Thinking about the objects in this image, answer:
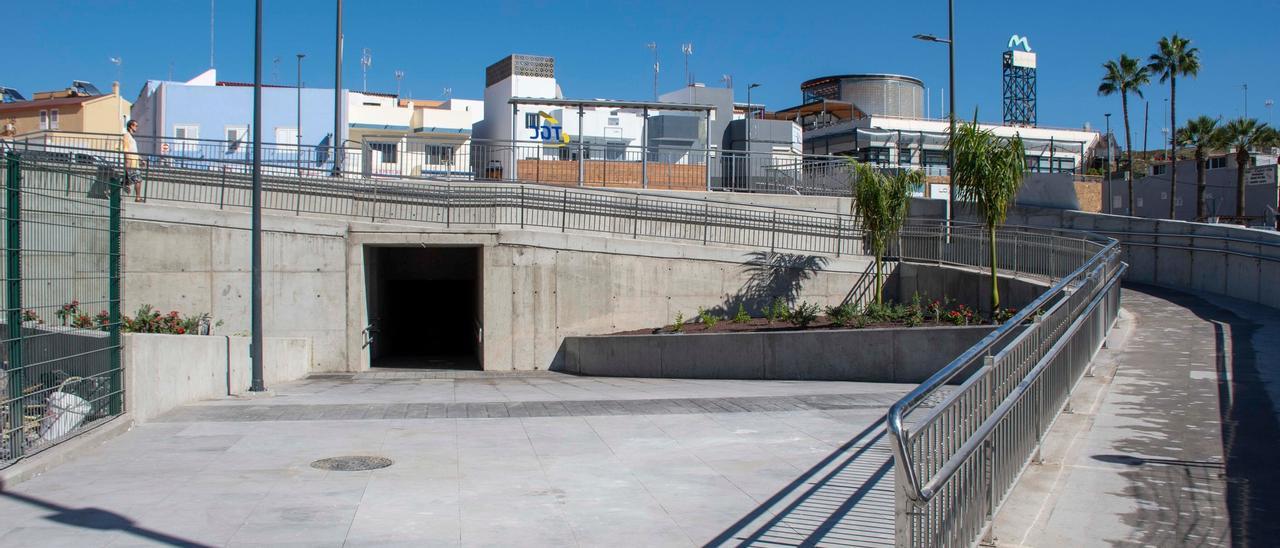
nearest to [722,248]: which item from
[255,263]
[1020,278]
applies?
[1020,278]

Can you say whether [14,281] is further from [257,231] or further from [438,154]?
[438,154]

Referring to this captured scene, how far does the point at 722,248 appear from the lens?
23.6 m

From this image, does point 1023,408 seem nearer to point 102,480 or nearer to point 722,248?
point 102,480

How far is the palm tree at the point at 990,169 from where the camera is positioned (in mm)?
19078

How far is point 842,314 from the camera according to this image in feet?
68.1

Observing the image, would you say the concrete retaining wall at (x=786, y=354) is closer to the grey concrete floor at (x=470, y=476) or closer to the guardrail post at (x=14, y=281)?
the grey concrete floor at (x=470, y=476)

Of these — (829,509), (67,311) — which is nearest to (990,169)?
(829,509)

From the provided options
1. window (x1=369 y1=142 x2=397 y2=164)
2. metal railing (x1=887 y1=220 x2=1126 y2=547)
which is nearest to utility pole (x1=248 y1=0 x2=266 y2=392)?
metal railing (x1=887 y1=220 x2=1126 y2=547)

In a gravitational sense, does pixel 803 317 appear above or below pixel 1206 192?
below

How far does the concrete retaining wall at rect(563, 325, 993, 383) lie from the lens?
57.1 ft

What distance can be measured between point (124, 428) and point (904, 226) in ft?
58.9

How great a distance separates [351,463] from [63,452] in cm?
256

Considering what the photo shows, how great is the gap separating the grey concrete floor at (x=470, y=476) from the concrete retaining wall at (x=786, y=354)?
318 cm

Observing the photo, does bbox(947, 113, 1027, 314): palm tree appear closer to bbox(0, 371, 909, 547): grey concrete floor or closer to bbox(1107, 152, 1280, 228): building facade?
bbox(0, 371, 909, 547): grey concrete floor
